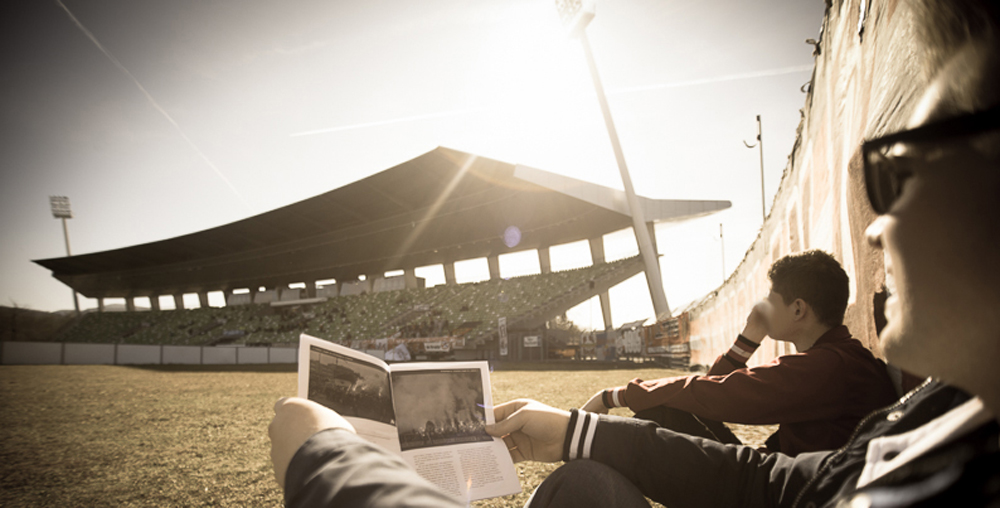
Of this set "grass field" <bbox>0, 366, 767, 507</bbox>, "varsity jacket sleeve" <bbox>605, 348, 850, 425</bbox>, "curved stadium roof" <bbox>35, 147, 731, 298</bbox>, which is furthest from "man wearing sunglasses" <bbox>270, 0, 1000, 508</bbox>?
"curved stadium roof" <bbox>35, 147, 731, 298</bbox>

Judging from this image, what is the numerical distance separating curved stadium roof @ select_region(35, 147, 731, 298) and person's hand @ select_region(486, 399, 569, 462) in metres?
20.6

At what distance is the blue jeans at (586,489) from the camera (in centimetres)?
93

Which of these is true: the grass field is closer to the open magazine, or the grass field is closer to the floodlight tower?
the open magazine

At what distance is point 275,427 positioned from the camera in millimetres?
670

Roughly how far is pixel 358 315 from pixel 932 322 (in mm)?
32234

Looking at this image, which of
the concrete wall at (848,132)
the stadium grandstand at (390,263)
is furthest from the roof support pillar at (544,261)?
the concrete wall at (848,132)

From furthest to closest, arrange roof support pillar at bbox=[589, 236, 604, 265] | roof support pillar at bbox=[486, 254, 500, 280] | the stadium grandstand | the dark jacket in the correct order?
roof support pillar at bbox=[486, 254, 500, 280]
roof support pillar at bbox=[589, 236, 604, 265]
the stadium grandstand
the dark jacket

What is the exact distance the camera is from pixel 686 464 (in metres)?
1.05

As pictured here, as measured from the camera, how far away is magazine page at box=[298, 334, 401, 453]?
3.47 ft

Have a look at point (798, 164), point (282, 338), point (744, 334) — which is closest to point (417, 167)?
point (282, 338)

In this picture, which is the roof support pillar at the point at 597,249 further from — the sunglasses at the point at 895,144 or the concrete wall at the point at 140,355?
the sunglasses at the point at 895,144

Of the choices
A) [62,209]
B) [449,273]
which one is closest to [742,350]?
[449,273]

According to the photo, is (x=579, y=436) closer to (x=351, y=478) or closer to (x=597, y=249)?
(x=351, y=478)

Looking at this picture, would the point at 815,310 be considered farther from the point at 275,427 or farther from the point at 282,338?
the point at 282,338
